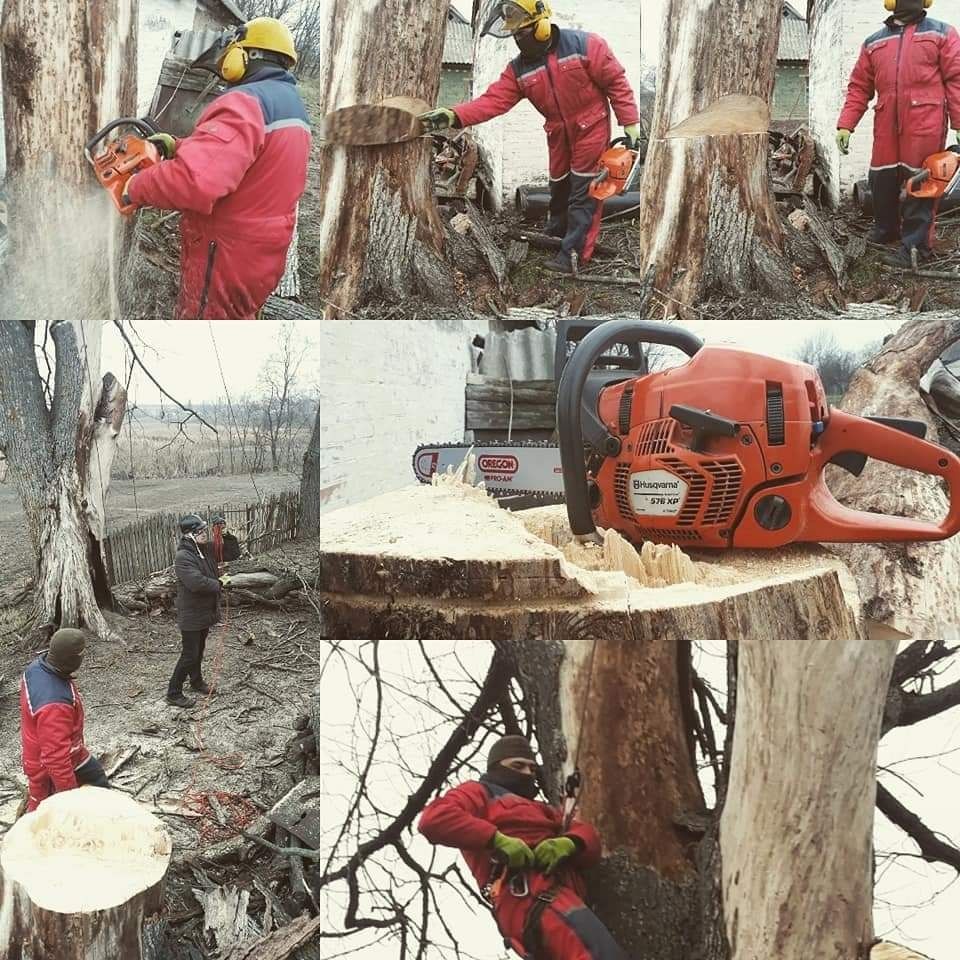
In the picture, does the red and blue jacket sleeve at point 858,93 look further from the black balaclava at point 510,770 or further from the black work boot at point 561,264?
the black balaclava at point 510,770

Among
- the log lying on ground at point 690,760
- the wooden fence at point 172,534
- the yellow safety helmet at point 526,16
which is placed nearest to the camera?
the log lying on ground at point 690,760

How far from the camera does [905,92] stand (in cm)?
235

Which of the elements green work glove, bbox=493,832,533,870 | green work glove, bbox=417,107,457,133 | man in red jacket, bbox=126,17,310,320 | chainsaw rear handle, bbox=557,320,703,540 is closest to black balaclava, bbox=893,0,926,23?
chainsaw rear handle, bbox=557,320,703,540

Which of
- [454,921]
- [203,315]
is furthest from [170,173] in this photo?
[454,921]

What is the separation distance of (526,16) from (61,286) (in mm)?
1412

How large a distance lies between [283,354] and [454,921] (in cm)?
156

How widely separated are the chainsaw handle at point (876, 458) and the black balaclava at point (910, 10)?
1080 millimetres

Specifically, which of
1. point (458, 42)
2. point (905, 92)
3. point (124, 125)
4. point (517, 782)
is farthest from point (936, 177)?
point (124, 125)

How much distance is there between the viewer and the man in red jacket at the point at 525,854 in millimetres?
2295

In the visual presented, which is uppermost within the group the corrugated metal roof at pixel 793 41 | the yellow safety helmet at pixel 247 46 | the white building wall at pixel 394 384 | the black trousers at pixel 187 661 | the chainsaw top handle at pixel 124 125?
the corrugated metal roof at pixel 793 41

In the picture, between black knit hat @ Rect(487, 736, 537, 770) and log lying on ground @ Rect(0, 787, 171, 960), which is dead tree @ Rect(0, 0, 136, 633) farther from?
black knit hat @ Rect(487, 736, 537, 770)

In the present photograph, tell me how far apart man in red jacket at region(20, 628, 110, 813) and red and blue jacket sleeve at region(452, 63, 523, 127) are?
1.66 m

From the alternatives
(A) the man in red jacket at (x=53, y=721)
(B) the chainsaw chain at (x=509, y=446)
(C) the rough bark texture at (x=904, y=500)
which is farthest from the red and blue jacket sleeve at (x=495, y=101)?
(A) the man in red jacket at (x=53, y=721)

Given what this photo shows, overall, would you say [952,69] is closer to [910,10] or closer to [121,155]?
[910,10]
